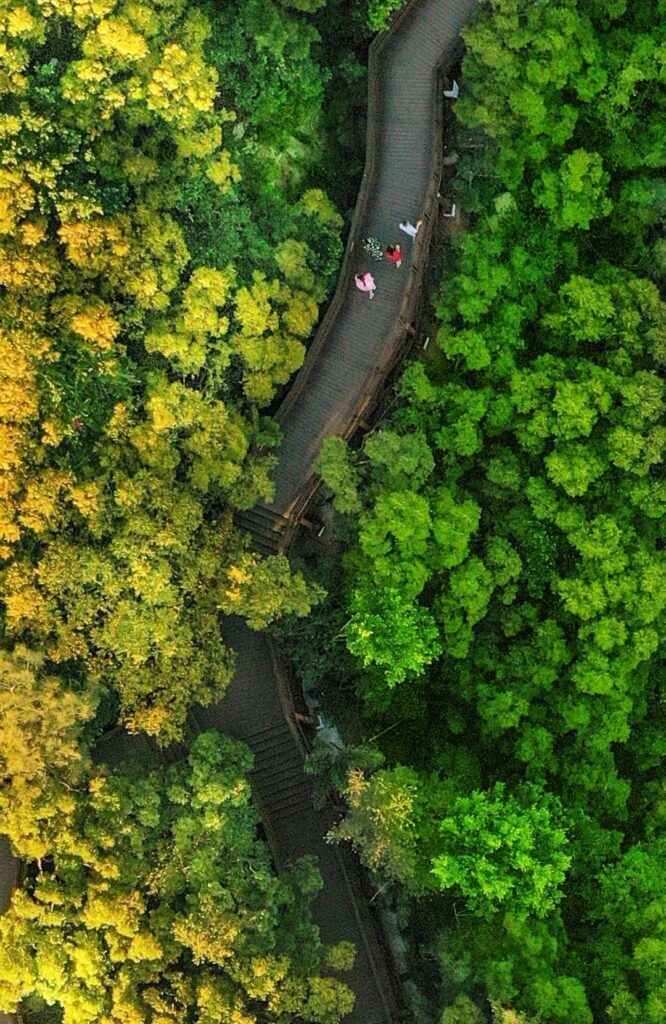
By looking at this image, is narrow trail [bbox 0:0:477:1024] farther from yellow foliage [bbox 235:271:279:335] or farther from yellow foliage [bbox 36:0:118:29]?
yellow foliage [bbox 36:0:118:29]

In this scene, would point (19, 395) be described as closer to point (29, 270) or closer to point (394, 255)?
point (29, 270)

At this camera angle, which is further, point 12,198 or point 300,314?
point 300,314

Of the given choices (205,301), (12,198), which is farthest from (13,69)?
(205,301)

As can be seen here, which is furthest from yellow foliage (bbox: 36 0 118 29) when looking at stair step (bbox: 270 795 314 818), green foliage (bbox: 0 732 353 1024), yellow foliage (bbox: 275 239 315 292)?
stair step (bbox: 270 795 314 818)

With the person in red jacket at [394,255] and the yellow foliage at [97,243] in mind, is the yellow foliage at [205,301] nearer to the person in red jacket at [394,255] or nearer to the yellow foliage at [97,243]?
the yellow foliage at [97,243]

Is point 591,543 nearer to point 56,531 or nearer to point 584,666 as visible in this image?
point 584,666

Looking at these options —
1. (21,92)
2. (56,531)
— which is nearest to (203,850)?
(56,531)

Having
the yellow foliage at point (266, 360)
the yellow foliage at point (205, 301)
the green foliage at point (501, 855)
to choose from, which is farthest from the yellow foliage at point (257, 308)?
the green foliage at point (501, 855)
